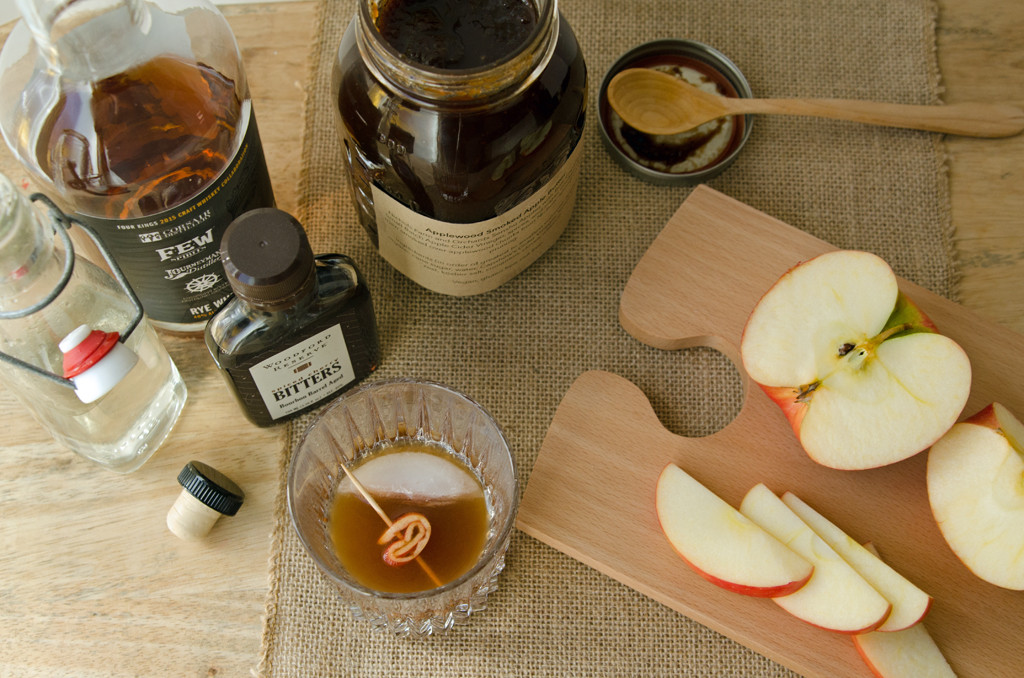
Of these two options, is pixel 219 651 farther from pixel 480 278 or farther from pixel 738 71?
pixel 738 71

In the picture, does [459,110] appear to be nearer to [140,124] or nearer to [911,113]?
[140,124]

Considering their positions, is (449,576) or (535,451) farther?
(535,451)

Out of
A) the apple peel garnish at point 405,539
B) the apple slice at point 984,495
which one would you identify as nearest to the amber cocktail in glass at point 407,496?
the apple peel garnish at point 405,539

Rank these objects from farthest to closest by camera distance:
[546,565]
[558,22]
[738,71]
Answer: [738,71] → [546,565] → [558,22]

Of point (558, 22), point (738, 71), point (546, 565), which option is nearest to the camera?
point (558, 22)

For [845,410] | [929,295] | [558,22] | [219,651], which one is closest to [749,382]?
[845,410]

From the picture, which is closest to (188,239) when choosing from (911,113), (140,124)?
(140,124)
